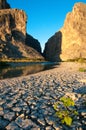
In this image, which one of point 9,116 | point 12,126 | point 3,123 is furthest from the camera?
point 9,116

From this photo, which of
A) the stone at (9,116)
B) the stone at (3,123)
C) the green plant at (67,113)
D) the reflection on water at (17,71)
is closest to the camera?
the stone at (3,123)

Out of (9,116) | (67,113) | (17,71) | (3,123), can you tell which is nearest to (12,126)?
(3,123)

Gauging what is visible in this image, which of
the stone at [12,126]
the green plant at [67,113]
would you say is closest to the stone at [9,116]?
the stone at [12,126]

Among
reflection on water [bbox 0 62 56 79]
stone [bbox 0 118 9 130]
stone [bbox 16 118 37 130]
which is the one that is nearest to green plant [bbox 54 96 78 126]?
stone [bbox 16 118 37 130]

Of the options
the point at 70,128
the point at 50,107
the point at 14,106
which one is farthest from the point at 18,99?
the point at 70,128

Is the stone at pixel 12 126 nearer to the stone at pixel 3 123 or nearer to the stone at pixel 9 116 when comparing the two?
the stone at pixel 3 123

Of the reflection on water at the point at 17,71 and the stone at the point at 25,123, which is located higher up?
the stone at the point at 25,123

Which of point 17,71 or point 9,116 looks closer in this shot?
point 9,116

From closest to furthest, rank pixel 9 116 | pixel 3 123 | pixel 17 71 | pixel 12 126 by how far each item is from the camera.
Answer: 1. pixel 12 126
2. pixel 3 123
3. pixel 9 116
4. pixel 17 71

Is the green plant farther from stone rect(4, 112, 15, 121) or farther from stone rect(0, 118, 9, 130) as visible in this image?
stone rect(0, 118, 9, 130)

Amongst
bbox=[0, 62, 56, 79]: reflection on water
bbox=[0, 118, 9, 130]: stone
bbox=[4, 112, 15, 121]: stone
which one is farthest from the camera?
bbox=[0, 62, 56, 79]: reflection on water

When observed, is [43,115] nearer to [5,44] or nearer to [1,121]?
[1,121]

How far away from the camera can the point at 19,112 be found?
793 cm

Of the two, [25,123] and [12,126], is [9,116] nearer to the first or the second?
[25,123]
